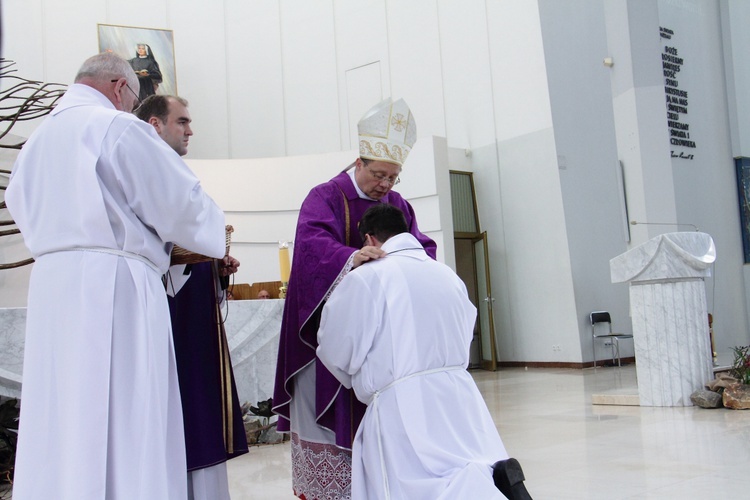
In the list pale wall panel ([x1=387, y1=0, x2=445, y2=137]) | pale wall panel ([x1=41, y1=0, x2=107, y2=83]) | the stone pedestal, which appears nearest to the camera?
the stone pedestal

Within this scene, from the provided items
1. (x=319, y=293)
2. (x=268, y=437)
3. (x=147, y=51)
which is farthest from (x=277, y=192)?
(x=319, y=293)

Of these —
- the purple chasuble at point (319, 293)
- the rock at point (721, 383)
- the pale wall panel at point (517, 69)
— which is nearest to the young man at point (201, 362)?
the purple chasuble at point (319, 293)

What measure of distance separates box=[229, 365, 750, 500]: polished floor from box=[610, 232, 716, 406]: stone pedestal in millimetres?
294

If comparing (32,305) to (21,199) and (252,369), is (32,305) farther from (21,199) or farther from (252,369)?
(252,369)

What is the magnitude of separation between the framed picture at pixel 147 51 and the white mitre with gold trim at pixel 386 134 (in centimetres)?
891

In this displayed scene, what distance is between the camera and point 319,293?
3254mm

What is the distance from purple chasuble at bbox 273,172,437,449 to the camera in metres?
3.24

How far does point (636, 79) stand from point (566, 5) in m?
3.07

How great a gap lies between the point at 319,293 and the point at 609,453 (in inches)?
101

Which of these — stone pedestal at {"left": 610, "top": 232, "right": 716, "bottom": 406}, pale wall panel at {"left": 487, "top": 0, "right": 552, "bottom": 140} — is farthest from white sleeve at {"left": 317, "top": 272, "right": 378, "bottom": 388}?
pale wall panel at {"left": 487, "top": 0, "right": 552, "bottom": 140}

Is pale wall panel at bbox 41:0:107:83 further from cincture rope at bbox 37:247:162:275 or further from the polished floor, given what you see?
cincture rope at bbox 37:247:162:275

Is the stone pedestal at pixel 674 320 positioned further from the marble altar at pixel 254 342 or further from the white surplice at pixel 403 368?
the white surplice at pixel 403 368

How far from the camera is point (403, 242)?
10.2 ft

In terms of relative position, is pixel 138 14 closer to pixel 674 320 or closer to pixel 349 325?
pixel 674 320
